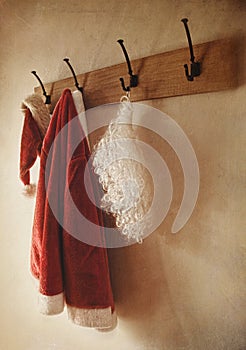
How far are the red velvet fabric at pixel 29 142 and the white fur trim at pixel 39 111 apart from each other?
0.09ft

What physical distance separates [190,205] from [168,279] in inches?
8.0

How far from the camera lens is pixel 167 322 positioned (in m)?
1.05

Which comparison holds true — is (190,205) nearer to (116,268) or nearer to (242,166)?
(242,166)

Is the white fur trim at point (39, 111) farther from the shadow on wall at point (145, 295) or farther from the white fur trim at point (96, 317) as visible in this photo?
the white fur trim at point (96, 317)

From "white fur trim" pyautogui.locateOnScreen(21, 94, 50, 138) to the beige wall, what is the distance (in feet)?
0.39

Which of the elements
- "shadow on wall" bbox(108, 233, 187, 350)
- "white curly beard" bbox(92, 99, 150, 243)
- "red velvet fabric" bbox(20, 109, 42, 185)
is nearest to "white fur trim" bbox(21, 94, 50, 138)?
"red velvet fabric" bbox(20, 109, 42, 185)

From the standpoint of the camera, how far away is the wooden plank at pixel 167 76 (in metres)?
0.91

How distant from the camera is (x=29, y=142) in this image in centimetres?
124

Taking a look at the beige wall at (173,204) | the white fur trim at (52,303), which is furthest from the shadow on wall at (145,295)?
the white fur trim at (52,303)

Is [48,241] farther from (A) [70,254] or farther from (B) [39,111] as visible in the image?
(B) [39,111]

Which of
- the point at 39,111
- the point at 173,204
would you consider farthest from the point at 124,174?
the point at 39,111

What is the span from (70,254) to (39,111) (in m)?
0.43

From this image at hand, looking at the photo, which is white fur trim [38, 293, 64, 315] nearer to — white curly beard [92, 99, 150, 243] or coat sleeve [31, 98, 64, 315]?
coat sleeve [31, 98, 64, 315]

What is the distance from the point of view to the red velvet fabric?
124 cm
